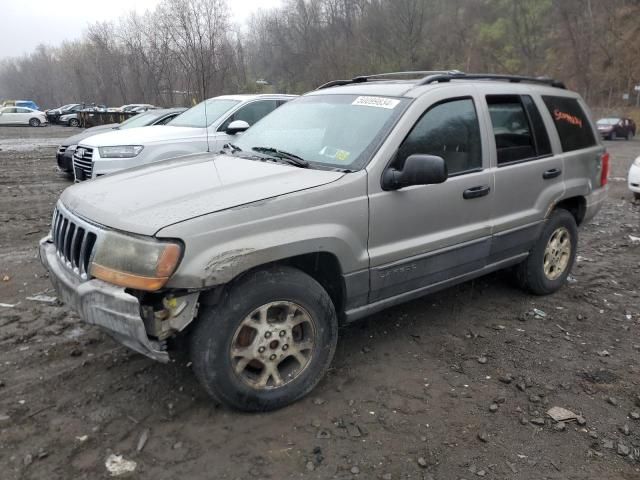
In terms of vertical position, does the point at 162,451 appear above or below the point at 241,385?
below

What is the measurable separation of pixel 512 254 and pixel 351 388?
75.4 inches

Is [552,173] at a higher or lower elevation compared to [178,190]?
lower

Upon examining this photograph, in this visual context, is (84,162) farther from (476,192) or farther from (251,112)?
(476,192)

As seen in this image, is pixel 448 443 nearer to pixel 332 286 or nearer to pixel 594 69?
pixel 332 286

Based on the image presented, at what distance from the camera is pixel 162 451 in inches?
→ 107

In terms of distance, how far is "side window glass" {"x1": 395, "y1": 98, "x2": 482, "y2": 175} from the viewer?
351 centimetres

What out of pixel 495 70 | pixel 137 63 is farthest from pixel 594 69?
pixel 137 63

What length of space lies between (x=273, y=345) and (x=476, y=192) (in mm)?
1876

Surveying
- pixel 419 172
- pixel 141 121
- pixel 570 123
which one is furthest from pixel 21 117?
pixel 419 172

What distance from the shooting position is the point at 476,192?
12.6 feet

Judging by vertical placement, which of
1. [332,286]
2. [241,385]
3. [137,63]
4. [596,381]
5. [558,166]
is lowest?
[596,381]

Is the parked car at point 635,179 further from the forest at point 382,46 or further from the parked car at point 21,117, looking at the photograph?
the parked car at point 21,117

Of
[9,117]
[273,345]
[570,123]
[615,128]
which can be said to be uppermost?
[570,123]

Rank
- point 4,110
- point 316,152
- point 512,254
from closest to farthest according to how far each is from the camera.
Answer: point 316,152, point 512,254, point 4,110
